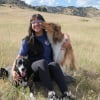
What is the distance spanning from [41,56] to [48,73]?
0.63 metres

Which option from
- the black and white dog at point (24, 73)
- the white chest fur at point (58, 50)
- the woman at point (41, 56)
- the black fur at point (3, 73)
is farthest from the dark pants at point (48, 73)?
the black fur at point (3, 73)

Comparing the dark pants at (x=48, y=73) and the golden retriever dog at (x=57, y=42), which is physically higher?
the golden retriever dog at (x=57, y=42)

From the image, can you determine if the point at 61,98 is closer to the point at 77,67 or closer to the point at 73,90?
the point at 73,90

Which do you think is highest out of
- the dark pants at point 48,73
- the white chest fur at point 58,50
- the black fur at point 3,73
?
the white chest fur at point 58,50

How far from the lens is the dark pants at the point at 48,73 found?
6.01 m

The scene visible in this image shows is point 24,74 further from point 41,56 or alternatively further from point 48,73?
point 41,56

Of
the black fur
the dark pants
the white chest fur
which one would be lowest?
the black fur

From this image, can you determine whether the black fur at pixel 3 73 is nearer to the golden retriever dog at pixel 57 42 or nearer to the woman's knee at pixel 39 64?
the woman's knee at pixel 39 64

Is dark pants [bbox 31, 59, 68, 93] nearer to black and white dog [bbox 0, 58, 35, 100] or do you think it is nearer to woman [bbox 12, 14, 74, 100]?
woman [bbox 12, 14, 74, 100]

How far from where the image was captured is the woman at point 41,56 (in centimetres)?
602

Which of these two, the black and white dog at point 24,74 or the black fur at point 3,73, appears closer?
the black and white dog at point 24,74

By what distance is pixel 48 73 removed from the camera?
6.03 meters

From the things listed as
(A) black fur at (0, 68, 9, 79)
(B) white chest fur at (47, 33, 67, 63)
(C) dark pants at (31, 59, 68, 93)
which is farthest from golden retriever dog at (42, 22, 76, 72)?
(A) black fur at (0, 68, 9, 79)

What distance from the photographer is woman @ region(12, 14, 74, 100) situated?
19.7 feet
